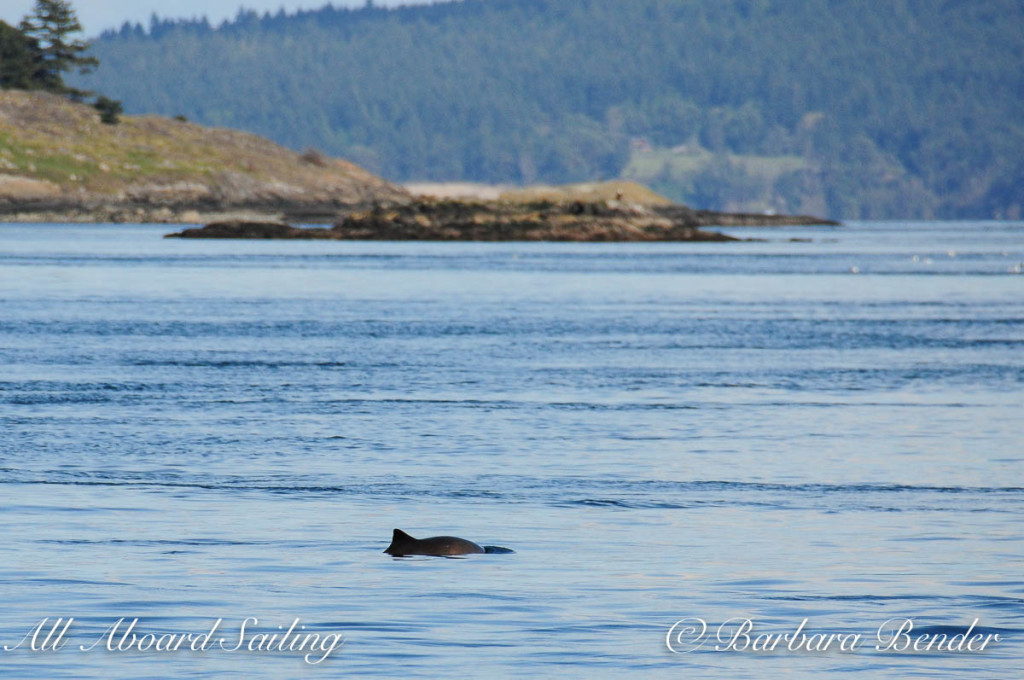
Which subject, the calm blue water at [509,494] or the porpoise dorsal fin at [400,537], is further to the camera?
the porpoise dorsal fin at [400,537]

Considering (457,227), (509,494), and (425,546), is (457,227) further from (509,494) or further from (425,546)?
(425,546)

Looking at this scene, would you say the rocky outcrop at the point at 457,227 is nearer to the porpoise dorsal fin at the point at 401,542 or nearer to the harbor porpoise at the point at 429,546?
the harbor porpoise at the point at 429,546

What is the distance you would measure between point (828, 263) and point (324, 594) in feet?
394

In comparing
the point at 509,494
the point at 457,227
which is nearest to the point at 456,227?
the point at 457,227

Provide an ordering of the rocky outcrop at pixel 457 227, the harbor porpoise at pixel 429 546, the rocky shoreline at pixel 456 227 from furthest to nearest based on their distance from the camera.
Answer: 1. the rocky outcrop at pixel 457 227
2. the rocky shoreline at pixel 456 227
3. the harbor porpoise at pixel 429 546

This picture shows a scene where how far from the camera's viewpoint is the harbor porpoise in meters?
17.7

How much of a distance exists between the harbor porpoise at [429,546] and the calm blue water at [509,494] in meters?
0.24

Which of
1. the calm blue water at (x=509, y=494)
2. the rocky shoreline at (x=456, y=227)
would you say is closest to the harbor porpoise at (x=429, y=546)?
the calm blue water at (x=509, y=494)

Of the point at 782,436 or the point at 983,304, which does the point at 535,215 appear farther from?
the point at 782,436

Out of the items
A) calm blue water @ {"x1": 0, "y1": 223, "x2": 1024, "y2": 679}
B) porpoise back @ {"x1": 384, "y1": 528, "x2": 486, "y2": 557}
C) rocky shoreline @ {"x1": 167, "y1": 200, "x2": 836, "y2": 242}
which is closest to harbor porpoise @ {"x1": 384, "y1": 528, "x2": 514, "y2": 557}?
A: porpoise back @ {"x1": 384, "y1": 528, "x2": 486, "y2": 557}

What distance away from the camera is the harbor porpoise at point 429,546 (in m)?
17.7

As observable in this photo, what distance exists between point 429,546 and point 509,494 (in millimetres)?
4383

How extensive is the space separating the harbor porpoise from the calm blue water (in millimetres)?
240

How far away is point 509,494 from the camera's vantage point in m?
22.0
